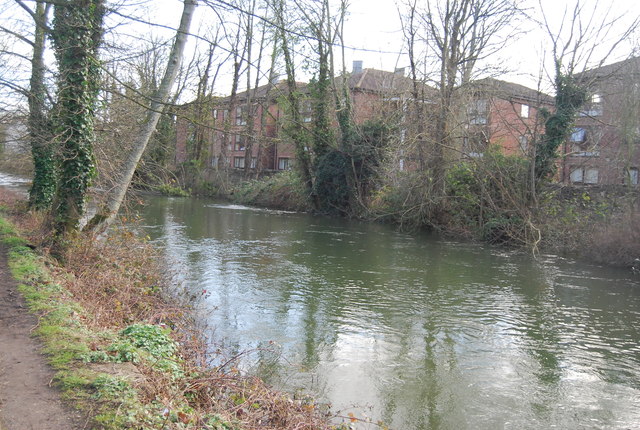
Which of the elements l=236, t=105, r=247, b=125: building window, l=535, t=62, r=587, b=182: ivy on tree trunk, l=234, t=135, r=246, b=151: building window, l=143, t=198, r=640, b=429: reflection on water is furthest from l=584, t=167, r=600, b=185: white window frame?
l=234, t=135, r=246, b=151: building window

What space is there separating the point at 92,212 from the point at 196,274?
350cm

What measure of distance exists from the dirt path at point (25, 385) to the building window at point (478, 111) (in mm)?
19947

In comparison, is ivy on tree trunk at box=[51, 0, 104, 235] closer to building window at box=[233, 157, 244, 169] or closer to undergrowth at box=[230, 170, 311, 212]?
undergrowth at box=[230, 170, 311, 212]

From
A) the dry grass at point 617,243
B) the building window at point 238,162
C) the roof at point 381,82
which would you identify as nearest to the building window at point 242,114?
the building window at point 238,162

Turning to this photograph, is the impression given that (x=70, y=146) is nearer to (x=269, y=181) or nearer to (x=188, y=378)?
(x=188, y=378)

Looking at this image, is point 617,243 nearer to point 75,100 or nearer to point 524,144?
point 524,144

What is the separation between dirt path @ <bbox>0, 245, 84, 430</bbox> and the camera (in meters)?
4.14

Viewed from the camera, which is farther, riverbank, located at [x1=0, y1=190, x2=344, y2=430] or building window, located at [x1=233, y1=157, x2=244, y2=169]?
building window, located at [x1=233, y1=157, x2=244, y2=169]

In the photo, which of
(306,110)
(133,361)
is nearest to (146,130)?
(133,361)

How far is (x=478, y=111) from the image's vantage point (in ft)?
77.9

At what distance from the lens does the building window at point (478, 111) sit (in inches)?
912

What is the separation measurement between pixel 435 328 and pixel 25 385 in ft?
23.0

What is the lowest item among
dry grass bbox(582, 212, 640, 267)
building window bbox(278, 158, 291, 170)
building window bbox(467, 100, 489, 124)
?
dry grass bbox(582, 212, 640, 267)

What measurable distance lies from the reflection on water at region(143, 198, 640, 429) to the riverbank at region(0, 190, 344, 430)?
3.91ft
